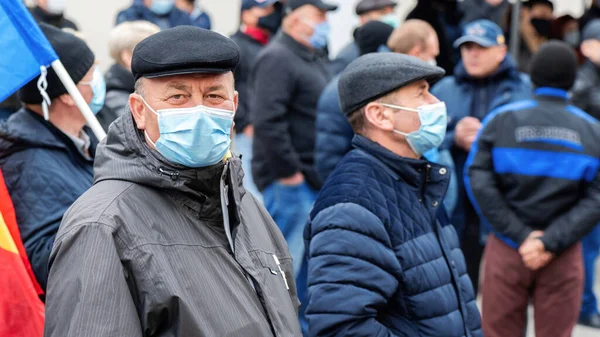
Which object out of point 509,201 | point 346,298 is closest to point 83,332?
point 346,298

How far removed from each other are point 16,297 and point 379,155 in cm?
136

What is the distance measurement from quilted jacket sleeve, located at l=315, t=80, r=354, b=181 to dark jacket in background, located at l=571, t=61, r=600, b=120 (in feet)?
8.57

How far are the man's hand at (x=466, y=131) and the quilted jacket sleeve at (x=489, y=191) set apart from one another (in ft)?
2.52

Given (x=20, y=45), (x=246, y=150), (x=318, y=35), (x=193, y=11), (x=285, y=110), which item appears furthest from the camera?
(x=193, y=11)

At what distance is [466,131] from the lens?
5996 mm

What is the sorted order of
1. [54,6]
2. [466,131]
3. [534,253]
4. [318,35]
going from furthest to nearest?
[54,6], [318,35], [466,131], [534,253]

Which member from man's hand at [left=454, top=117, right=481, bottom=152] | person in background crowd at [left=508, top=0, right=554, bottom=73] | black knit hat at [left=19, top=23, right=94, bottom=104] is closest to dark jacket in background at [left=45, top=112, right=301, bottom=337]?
black knit hat at [left=19, top=23, right=94, bottom=104]

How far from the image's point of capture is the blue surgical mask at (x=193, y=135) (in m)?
2.29

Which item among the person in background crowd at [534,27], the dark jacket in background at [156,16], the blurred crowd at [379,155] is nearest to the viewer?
the blurred crowd at [379,155]

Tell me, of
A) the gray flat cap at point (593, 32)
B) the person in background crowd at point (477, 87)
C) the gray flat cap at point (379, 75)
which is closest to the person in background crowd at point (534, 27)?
the gray flat cap at point (593, 32)

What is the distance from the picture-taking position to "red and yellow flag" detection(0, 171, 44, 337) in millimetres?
2820

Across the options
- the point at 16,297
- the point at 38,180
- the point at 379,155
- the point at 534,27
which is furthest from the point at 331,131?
the point at 534,27

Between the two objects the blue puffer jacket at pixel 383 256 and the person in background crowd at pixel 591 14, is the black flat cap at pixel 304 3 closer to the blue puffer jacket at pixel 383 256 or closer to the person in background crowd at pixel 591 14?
the blue puffer jacket at pixel 383 256

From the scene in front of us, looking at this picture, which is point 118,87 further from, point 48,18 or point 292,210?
point 48,18
